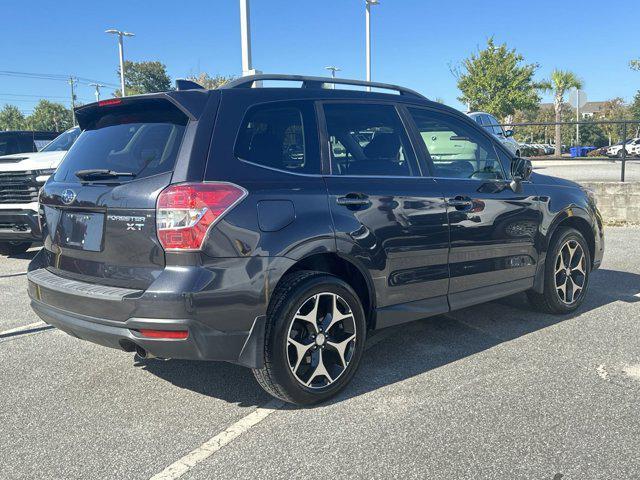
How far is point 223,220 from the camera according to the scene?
3.09m

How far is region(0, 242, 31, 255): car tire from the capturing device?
9.27m

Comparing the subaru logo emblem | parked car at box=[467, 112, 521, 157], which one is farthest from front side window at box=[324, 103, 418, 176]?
parked car at box=[467, 112, 521, 157]

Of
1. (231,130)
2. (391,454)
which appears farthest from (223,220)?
(391,454)

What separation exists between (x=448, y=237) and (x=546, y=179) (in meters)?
1.51

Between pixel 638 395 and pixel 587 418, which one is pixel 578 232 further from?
pixel 587 418

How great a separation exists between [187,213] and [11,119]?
100143 mm

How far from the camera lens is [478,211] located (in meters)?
4.42

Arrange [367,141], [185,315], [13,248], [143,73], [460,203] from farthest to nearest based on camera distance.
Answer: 1. [143,73]
2. [13,248]
3. [460,203]
4. [367,141]
5. [185,315]

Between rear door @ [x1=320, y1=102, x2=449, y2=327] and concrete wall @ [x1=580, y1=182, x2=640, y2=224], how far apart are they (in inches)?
342

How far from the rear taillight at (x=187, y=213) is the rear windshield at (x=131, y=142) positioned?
189mm

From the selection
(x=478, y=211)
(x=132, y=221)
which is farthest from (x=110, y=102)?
(x=478, y=211)

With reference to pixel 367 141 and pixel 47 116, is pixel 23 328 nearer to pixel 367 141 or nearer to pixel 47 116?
pixel 367 141

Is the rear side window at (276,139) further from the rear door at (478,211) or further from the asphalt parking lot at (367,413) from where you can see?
the asphalt parking lot at (367,413)

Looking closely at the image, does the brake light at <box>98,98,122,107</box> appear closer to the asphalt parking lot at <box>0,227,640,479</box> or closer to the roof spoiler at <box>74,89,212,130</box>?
the roof spoiler at <box>74,89,212,130</box>
